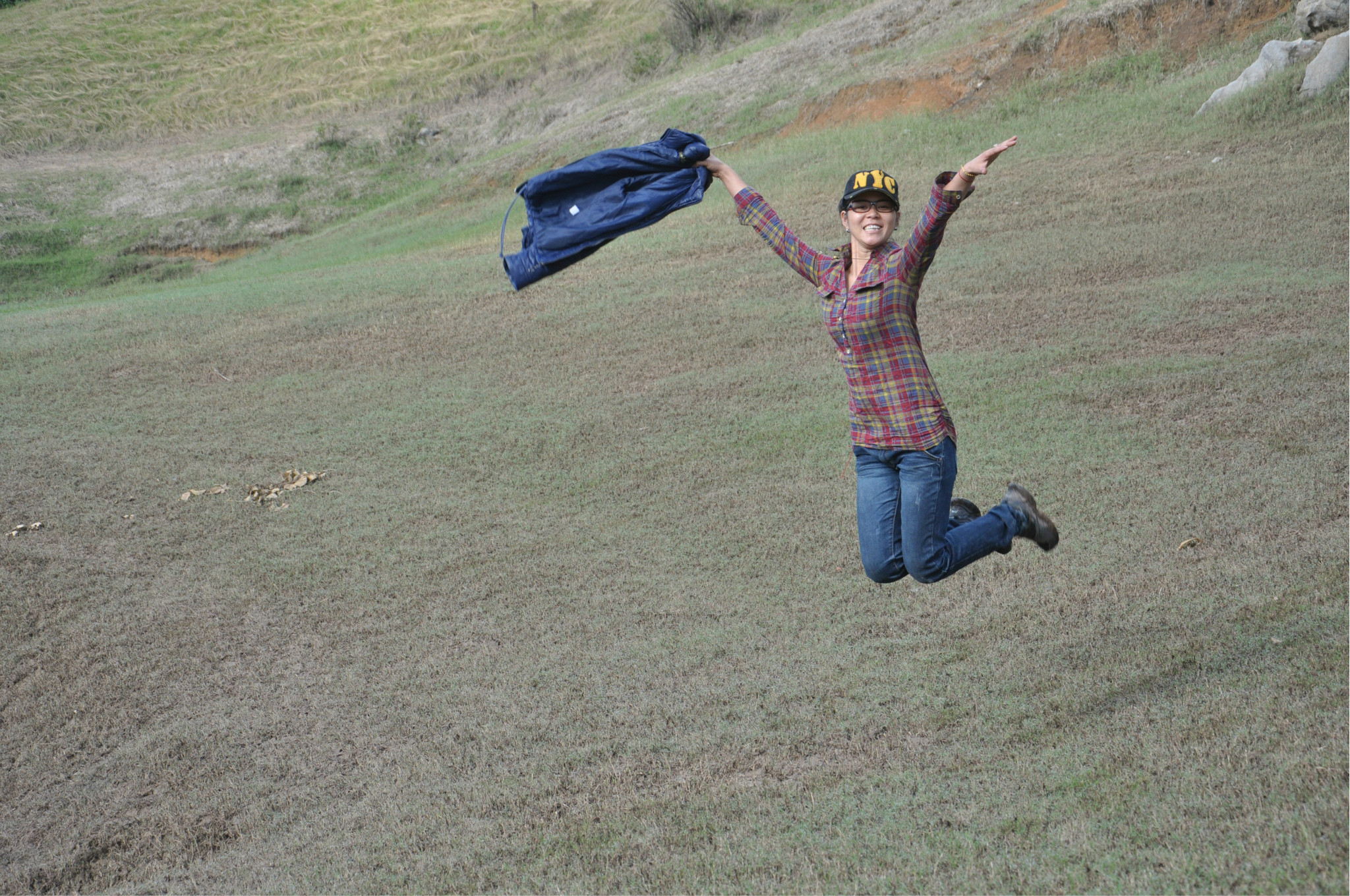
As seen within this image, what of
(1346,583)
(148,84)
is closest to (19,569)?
(1346,583)

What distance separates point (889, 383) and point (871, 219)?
727mm

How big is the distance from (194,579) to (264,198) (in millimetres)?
27583

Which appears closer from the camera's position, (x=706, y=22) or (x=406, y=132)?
(x=406, y=132)

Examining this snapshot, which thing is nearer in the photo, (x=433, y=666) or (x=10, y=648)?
(x=433, y=666)

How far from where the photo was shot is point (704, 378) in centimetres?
1309

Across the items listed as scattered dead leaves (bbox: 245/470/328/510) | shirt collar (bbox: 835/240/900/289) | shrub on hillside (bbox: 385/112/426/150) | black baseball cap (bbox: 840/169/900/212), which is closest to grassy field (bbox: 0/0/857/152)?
shrub on hillside (bbox: 385/112/426/150)

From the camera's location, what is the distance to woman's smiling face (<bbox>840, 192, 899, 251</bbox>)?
15.9 ft

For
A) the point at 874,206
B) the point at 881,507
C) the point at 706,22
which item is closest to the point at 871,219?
the point at 874,206

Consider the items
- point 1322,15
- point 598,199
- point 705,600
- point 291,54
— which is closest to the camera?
point 598,199

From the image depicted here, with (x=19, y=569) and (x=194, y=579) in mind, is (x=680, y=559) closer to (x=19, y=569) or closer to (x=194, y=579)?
(x=194, y=579)

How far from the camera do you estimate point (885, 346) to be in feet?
16.1

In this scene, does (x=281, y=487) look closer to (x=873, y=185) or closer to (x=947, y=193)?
(x=873, y=185)

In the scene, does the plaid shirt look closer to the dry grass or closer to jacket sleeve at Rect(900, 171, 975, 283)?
jacket sleeve at Rect(900, 171, 975, 283)

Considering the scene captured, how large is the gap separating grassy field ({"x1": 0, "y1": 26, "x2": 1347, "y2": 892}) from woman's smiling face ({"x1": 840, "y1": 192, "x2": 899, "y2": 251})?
2555 millimetres
